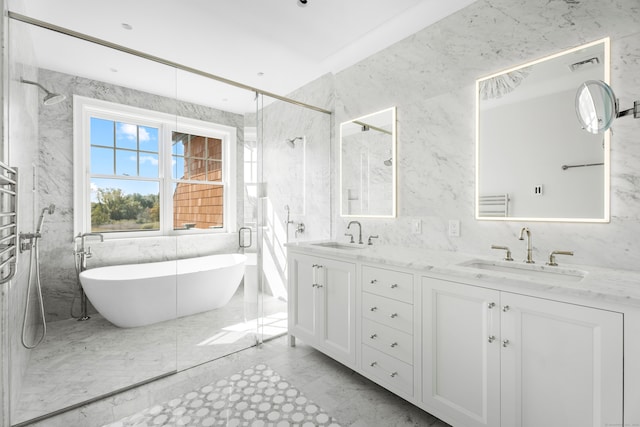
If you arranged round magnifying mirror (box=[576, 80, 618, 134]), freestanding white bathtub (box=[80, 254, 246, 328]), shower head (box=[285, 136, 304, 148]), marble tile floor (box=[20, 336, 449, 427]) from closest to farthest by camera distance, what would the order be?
round magnifying mirror (box=[576, 80, 618, 134])
marble tile floor (box=[20, 336, 449, 427])
freestanding white bathtub (box=[80, 254, 246, 328])
shower head (box=[285, 136, 304, 148])

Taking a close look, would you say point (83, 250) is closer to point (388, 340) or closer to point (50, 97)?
point (50, 97)

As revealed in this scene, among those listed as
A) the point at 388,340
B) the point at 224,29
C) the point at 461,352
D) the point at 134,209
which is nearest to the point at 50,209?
the point at 134,209

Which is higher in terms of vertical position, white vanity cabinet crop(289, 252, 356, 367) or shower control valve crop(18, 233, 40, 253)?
shower control valve crop(18, 233, 40, 253)

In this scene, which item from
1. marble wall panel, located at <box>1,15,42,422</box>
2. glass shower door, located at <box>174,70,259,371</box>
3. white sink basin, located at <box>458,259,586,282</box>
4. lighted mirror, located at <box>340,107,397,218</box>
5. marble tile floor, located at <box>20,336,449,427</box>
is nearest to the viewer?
white sink basin, located at <box>458,259,586,282</box>

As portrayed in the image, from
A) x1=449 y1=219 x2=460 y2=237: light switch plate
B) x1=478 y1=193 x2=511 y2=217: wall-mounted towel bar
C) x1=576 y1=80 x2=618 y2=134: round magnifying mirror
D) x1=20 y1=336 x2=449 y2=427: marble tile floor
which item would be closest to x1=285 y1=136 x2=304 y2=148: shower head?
x1=449 y1=219 x2=460 y2=237: light switch plate

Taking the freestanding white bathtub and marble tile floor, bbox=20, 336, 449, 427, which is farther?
the freestanding white bathtub

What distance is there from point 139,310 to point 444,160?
109 inches

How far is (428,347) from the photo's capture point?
1.64 meters

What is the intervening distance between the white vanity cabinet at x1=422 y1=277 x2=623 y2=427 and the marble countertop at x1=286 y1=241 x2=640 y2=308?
5 cm

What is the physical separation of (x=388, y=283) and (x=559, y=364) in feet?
2.88

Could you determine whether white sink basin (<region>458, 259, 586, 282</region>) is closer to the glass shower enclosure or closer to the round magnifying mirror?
the round magnifying mirror

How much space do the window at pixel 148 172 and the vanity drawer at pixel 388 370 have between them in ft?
5.16

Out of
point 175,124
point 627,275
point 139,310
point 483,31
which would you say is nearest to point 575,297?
point 627,275

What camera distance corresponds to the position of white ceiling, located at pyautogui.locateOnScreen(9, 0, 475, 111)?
6.95 ft
